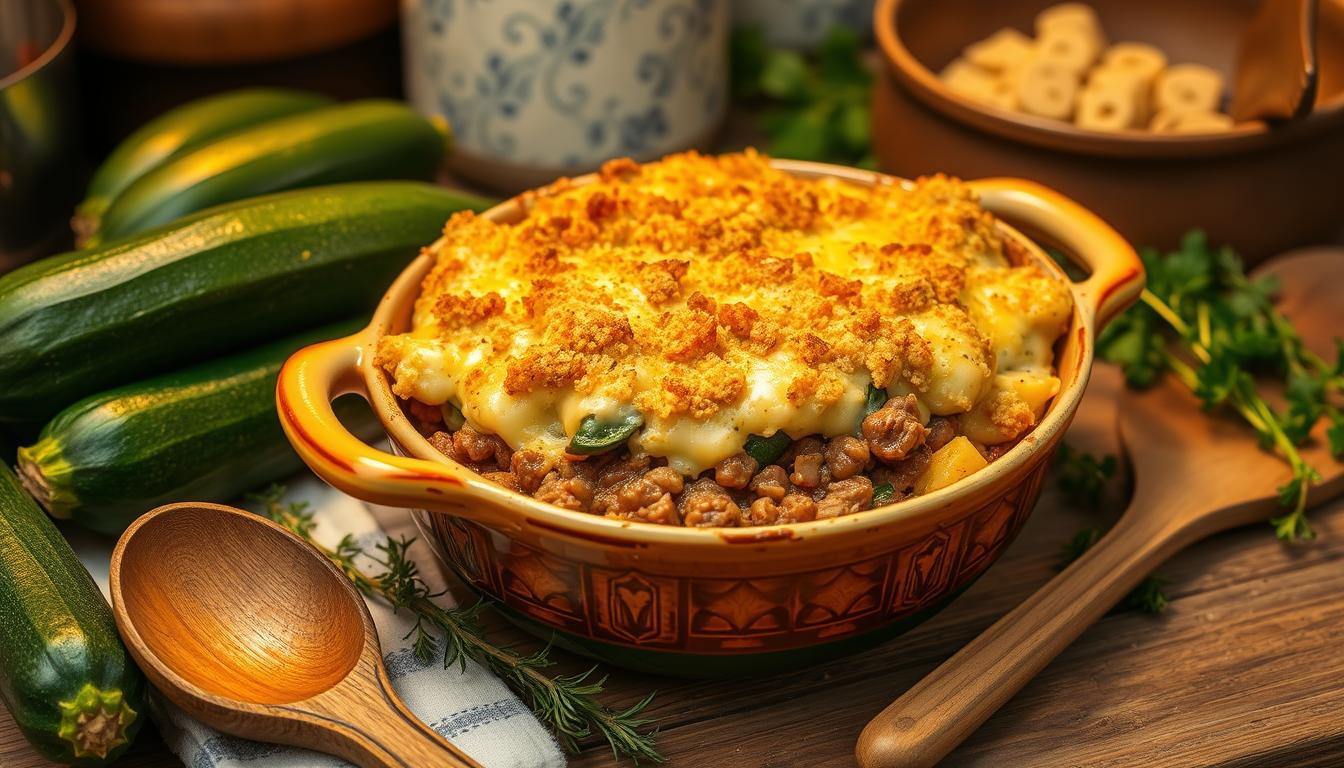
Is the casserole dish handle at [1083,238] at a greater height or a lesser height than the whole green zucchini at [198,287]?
greater

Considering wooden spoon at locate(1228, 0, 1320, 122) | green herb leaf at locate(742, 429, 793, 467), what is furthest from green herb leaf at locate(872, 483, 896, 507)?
wooden spoon at locate(1228, 0, 1320, 122)

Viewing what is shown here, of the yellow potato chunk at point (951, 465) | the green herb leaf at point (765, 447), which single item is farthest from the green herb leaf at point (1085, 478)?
the green herb leaf at point (765, 447)

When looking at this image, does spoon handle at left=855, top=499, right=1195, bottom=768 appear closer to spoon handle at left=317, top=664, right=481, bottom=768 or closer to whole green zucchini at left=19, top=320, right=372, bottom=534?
spoon handle at left=317, top=664, right=481, bottom=768

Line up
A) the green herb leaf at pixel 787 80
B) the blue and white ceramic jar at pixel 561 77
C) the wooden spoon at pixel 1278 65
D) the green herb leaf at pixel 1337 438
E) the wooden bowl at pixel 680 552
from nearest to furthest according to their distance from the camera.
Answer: the wooden bowl at pixel 680 552
the green herb leaf at pixel 1337 438
the wooden spoon at pixel 1278 65
the blue and white ceramic jar at pixel 561 77
the green herb leaf at pixel 787 80

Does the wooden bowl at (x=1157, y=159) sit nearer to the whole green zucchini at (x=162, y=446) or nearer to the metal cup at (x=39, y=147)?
the whole green zucchini at (x=162, y=446)

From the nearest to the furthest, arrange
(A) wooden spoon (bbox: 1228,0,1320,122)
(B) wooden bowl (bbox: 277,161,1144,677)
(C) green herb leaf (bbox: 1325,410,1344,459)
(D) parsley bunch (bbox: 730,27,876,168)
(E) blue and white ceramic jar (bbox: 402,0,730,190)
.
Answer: (B) wooden bowl (bbox: 277,161,1144,677) < (C) green herb leaf (bbox: 1325,410,1344,459) < (A) wooden spoon (bbox: 1228,0,1320,122) < (E) blue and white ceramic jar (bbox: 402,0,730,190) < (D) parsley bunch (bbox: 730,27,876,168)

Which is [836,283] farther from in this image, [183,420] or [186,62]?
[186,62]

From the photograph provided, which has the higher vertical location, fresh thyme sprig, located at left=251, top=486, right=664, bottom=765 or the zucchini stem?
the zucchini stem
